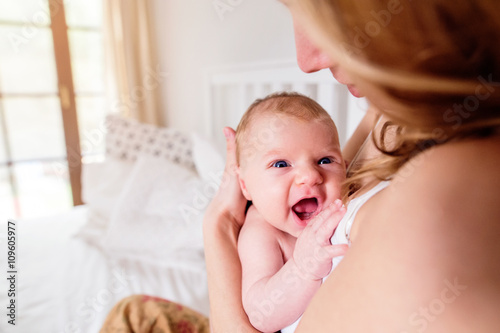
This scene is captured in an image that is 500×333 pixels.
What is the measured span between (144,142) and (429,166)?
2.01 meters

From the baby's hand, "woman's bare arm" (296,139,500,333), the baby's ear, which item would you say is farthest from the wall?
"woman's bare arm" (296,139,500,333)

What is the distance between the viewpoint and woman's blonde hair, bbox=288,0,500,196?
11.8 inches

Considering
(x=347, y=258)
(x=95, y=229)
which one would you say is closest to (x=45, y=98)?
(x=95, y=229)

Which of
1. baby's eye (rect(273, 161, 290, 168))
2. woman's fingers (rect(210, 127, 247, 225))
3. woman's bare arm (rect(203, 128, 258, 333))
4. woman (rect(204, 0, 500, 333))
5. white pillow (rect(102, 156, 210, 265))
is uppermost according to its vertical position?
woman (rect(204, 0, 500, 333))

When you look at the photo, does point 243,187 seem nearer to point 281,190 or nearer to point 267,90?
point 281,190

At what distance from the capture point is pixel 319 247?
49 centimetres

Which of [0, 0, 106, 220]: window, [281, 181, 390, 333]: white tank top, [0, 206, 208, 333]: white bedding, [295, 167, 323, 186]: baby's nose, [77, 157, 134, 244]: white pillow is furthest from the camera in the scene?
[0, 0, 106, 220]: window

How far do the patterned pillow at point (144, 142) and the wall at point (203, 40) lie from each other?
1.64 ft

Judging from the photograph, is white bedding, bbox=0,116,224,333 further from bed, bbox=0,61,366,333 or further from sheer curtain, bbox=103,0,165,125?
sheer curtain, bbox=103,0,165,125

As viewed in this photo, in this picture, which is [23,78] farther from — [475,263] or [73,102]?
[475,263]

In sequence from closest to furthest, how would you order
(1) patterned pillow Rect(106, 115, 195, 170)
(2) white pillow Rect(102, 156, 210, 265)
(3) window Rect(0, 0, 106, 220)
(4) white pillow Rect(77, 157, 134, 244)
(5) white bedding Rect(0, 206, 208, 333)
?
1. (5) white bedding Rect(0, 206, 208, 333)
2. (2) white pillow Rect(102, 156, 210, 265)
3. (4) white pillow Rect(77, 157, 134, 244)
4. (1) patterned pillow Rect(106, 115, 195, 170)
5. (3) window Rect(0, 0, 106, 220)

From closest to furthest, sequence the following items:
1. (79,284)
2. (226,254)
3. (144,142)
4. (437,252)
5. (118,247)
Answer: (437,252) < (226,254) < (79,284) < (118,247) < (144,142)

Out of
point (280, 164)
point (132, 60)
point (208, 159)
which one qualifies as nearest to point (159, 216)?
point (208, 159)

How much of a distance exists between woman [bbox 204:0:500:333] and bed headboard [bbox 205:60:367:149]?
2.34 feet
